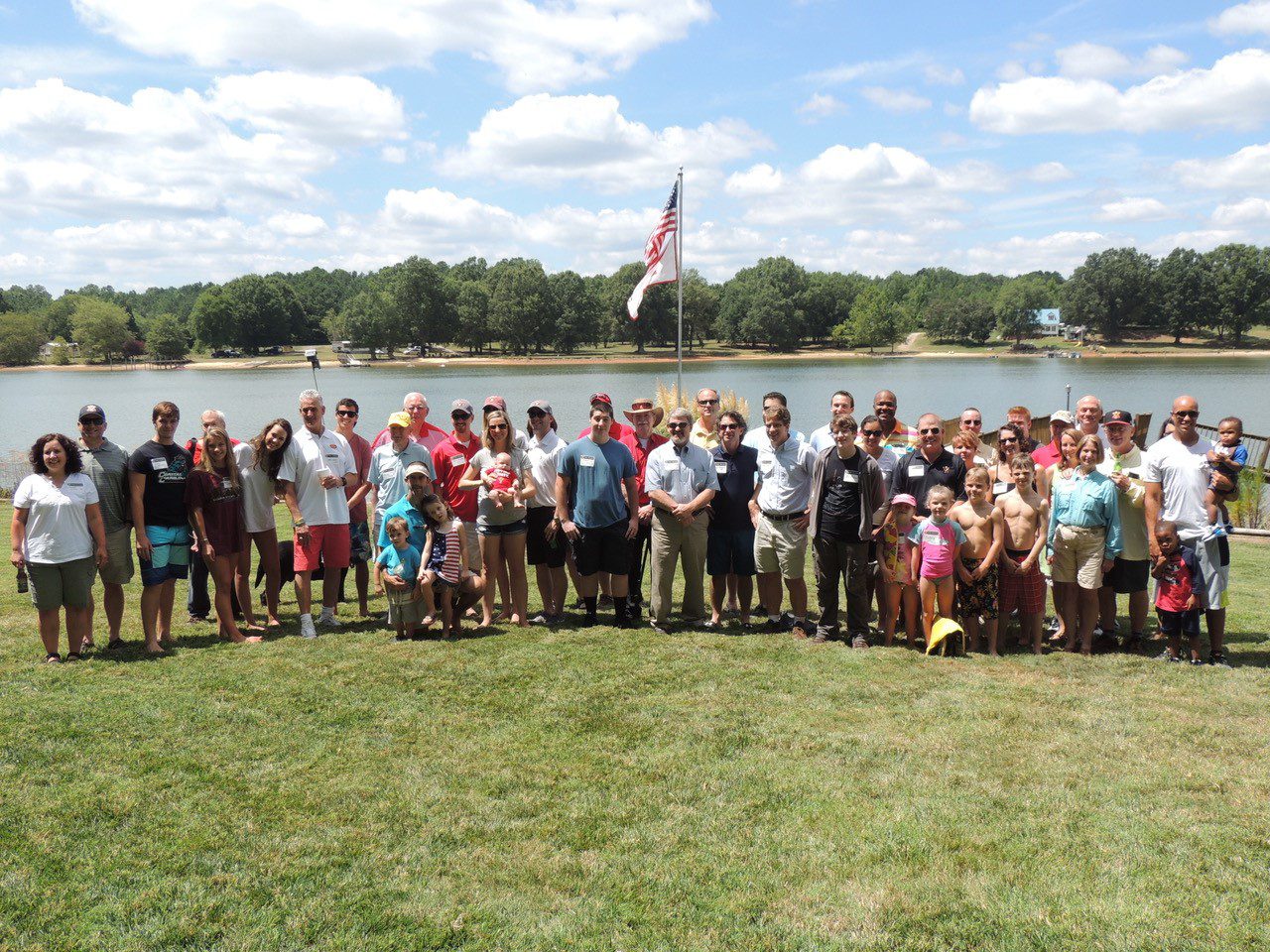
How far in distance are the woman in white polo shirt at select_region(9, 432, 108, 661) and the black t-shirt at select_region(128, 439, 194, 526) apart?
0.33 metres

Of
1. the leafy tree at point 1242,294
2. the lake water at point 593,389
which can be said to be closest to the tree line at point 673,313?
the leafy tree at point 1242,294

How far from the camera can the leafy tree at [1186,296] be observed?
8394 centimetres

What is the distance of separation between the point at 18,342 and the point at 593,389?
222 ft

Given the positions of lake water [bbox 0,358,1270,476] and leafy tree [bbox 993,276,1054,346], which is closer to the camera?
lake water [bbox 0,358,1270,476]

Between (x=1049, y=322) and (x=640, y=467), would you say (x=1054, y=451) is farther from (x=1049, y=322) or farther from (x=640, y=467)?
(x=1049, y=322)

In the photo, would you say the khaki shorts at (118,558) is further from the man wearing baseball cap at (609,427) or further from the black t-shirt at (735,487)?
the black t-shirt at (735,487)

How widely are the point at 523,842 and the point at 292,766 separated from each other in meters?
1.43

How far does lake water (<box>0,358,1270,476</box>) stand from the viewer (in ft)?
109

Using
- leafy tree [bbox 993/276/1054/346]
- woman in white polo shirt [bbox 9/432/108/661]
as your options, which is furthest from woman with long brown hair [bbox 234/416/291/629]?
leafy tree [bbox 993/276/1054/346]

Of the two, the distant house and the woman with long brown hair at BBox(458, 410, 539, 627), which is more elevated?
the distant house

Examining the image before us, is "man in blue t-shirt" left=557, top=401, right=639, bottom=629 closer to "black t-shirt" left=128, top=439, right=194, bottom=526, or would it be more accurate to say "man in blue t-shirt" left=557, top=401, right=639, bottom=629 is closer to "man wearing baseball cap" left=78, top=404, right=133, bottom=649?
"black t-shirt" left=128, top=439, right=194, bottom=526

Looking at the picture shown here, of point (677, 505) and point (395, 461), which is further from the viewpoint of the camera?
point (395, 461)

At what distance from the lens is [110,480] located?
6.12 m

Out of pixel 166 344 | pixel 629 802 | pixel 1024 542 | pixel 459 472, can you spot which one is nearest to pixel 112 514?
pixel 459 472
